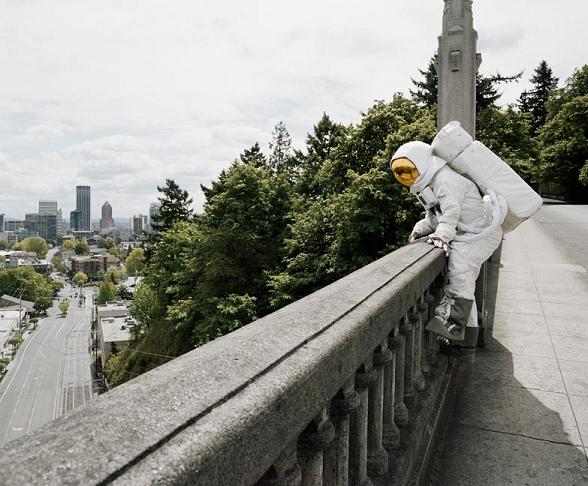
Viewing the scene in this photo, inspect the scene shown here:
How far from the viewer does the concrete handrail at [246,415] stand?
2.56 feet

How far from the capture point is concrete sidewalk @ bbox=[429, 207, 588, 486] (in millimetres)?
2906

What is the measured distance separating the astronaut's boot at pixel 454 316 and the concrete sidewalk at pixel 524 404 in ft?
1.91

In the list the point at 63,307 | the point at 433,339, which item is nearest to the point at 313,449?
the point at 433,339

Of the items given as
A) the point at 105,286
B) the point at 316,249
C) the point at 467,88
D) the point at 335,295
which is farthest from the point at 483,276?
the point at 105,286

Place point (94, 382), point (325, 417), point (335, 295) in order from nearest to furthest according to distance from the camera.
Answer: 1. point (325, 417)
2. point (335, 295)
3. point (94, 382)

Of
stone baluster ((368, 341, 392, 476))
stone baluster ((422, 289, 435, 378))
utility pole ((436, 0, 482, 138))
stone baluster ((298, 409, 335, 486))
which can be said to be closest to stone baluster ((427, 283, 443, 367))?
stone baluster ((422, 289, 435, 378))

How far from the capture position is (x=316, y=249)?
21.4 metres

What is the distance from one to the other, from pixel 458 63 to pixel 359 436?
5.62m

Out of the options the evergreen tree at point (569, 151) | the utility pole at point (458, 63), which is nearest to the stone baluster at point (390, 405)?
the utility pole at point (458, 63)

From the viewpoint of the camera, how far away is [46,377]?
84.9 meters

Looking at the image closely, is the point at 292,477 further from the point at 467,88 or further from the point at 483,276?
the point at 467,88

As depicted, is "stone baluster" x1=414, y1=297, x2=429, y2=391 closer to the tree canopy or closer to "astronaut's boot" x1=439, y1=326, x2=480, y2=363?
"astronaut's boot" x1=439, y1=326, x2=480, y2=363

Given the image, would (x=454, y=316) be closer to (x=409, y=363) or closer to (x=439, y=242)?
(x=439, y=242)

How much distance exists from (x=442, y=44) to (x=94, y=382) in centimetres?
7768
